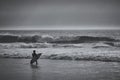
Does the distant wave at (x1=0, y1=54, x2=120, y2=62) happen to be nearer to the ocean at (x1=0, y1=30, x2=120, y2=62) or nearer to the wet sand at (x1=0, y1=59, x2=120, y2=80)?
the wet sand at (x1=0, y1=59, x2=120, y2=80)

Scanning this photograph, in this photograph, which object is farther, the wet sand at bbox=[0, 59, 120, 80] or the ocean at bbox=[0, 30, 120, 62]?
the ocean at bbox=[0, 30, 120, 62]

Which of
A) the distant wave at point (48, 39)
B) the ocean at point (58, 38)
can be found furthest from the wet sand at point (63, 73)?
the distant wave at point (48, 39)

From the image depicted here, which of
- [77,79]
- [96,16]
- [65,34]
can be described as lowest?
[77,79]

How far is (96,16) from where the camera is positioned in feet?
33.0

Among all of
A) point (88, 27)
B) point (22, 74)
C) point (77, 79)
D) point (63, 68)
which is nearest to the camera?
point (77, 79)

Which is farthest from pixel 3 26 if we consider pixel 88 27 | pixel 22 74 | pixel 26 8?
pixel 22 74

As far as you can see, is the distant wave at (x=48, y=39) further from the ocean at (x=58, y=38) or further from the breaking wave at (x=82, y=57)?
the breaking wave at (x=82, y=57)

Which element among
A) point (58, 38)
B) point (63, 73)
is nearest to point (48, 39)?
point (58, 38)

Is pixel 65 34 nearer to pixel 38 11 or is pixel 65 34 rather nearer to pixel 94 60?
pixel 38 11

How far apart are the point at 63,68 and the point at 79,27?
490 cm

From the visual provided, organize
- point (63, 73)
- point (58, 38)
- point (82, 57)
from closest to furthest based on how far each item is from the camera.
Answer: point (63, 73), point (82, 57), point (58, 38)

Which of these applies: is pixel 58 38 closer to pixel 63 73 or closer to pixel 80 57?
pixel 80 57

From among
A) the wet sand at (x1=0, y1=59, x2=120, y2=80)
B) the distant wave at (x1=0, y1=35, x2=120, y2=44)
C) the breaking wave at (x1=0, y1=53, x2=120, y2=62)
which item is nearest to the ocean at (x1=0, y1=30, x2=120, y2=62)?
the distant wave at (x1=0, y1=35, x2=120, y2=44)

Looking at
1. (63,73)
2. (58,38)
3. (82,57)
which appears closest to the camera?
(63,73)
